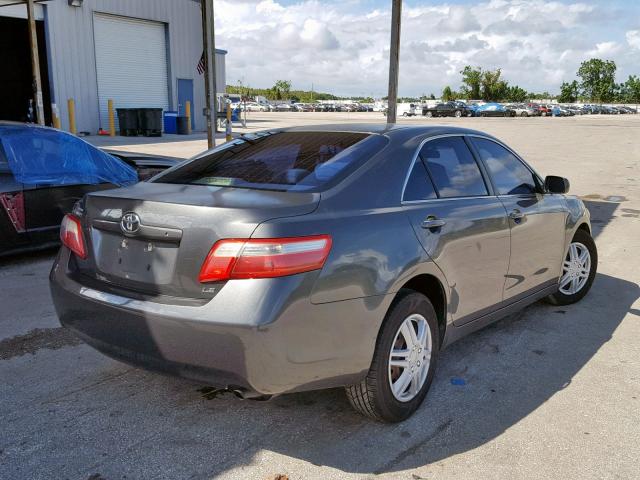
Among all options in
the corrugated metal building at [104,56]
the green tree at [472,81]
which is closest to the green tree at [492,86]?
the green tree at [472,81]

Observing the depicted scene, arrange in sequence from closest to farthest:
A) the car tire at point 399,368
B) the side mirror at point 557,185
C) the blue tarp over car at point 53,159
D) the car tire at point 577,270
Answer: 1. the car tire at point 399,368
2. the side mirror at point 557,185
3. the car tire at point 577,270
4. the blue tarp over car at point 53,159

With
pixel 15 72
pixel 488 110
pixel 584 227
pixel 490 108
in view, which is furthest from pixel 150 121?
pixel 490 108

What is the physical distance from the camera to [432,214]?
3365 millimetres

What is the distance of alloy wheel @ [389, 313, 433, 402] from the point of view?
317cm

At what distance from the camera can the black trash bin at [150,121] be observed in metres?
24.9

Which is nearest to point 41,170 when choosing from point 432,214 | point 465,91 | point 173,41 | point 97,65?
point 432,214

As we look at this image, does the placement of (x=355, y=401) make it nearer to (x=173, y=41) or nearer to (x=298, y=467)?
(x=298, y=467)

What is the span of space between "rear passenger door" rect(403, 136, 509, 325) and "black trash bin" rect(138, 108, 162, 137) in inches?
897

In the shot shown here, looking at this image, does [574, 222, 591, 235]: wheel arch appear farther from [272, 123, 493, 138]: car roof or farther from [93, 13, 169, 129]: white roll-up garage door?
[93, 13, 169, 129]: white roll-up garage door

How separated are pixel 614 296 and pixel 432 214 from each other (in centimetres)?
307

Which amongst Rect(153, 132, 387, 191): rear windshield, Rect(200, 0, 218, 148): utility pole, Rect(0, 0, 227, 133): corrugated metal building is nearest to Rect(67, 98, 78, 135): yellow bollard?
Rect(0, 0, 227, 133): corrugated metal building

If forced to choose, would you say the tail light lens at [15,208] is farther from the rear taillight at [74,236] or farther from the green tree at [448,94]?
the green tree at [448,94]

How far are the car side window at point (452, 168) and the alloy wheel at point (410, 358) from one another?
31.9 inches

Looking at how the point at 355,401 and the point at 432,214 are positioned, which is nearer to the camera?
the point at 355,401
